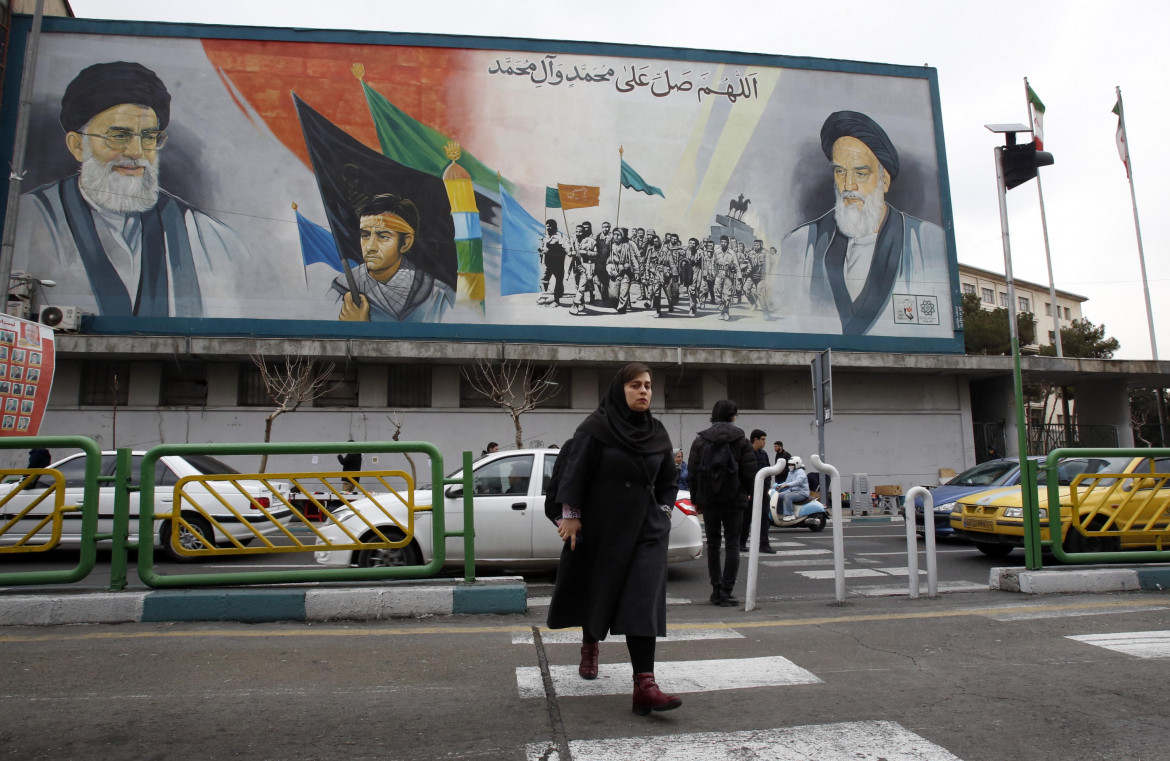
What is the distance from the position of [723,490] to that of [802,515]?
8.81 meters

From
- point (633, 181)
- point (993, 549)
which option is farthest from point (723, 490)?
point (633, 181)

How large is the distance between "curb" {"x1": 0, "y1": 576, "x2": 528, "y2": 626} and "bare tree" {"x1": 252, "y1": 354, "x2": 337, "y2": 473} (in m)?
15.4

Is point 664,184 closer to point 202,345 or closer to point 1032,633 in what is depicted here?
point 202,345

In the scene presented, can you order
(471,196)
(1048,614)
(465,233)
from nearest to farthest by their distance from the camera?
1. (1048,614)
2. (465,233)
3. (471,196)

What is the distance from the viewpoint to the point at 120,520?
5469 mm

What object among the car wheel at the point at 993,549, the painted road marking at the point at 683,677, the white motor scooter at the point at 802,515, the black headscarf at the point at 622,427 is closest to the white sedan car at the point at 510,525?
the painted road marking at the point at 683,677

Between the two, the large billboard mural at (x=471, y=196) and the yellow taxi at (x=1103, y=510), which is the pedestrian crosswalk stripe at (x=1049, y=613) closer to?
the yellow taxi at (x=1103, y=510)

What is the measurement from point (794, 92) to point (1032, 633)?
24.6 metres

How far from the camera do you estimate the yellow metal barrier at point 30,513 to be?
5.49 metres

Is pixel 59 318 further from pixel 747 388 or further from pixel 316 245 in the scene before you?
pixel 747 388

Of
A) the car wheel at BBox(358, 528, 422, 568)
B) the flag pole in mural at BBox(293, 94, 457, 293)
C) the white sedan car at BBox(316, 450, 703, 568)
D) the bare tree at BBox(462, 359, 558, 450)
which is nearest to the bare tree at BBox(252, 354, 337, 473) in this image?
the flag pole in mural at BBox(293, 94, 457, 293)

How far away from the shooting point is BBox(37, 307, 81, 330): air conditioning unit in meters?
20.8

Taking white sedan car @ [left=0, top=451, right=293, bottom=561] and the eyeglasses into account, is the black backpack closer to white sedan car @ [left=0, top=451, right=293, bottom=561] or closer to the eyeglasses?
white sedan car @ [left=0, top=451, right=293, bottom=561]

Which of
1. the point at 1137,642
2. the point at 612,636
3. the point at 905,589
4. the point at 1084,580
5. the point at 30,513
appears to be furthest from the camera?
the point at 905,589
